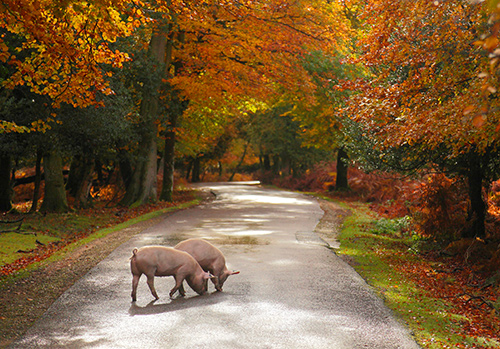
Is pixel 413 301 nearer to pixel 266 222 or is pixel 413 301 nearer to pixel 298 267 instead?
pixel 298 267

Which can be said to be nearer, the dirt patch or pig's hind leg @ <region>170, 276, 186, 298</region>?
pig's hind leg @ <region>170, 276, 186, 298</region>

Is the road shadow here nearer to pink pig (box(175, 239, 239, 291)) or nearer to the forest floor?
pink pig (box(175, 239, 239, 291))

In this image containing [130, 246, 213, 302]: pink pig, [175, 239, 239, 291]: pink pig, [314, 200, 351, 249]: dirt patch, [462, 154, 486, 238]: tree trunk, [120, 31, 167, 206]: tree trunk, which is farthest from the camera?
[120, 31, 167, 206]: tree trunk

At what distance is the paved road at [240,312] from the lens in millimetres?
6094

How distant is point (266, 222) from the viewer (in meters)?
19.1

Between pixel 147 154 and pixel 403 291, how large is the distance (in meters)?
18.9

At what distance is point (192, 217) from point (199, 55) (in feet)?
33.5

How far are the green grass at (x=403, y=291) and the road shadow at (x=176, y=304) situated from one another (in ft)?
8.91

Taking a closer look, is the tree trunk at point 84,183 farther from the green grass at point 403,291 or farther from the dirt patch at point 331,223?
the green grass at point 403,291

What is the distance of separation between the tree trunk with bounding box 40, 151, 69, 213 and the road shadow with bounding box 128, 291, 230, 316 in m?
15.4

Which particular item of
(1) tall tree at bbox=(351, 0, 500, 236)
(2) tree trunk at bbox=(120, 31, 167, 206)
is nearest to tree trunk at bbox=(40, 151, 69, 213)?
(2) tree trunk at bbox=(120, 31, 167, 206)

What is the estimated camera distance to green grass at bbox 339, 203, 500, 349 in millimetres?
6602

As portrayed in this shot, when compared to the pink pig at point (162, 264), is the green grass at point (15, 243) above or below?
below

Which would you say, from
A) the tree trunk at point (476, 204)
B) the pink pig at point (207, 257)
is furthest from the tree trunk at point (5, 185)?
the tree trunk at point (476, 204)
